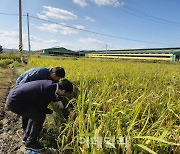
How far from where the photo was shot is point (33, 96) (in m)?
3.31

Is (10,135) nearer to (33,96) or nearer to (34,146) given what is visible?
(34,146)

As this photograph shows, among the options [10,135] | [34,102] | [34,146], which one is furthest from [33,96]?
[10,135]

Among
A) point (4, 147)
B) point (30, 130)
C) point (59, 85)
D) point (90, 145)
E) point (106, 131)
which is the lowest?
point (4, 147)

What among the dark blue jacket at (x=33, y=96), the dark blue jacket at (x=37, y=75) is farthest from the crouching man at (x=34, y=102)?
the dark blue jacket at (x=37, y=75)

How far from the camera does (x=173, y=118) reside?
2.49 metres

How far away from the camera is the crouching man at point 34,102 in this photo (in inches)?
127

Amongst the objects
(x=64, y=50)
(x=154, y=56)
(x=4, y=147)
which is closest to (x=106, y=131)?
(x=4, y=147)

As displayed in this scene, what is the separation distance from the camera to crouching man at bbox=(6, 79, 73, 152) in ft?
10.6

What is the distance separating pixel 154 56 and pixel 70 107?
3866cm

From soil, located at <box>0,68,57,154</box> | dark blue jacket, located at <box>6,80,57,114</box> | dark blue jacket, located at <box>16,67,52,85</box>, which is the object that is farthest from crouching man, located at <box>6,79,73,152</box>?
dark blue jacket, located at <box>16,67,52,85</box>

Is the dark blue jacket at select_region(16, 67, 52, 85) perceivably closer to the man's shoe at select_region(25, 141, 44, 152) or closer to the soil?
the soil

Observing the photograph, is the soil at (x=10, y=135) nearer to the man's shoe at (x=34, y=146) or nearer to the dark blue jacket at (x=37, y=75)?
the man's shoe at (x=34, y=146)

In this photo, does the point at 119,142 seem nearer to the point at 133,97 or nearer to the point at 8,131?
the point at 133,97

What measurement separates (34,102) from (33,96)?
140mm
